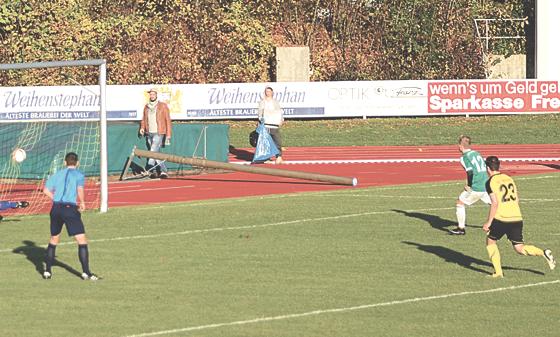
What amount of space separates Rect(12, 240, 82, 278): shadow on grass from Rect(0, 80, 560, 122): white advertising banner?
998 inches

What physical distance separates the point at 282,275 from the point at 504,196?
2.78 m

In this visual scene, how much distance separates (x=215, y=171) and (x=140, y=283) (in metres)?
16.1

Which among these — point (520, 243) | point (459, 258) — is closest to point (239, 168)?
point (459, 258)

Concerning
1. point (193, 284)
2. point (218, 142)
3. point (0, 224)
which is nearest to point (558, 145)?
point (218, 142)

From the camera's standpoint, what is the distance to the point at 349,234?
66.0 feet

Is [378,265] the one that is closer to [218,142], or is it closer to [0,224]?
[0,224]

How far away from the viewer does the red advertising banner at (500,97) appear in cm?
4691

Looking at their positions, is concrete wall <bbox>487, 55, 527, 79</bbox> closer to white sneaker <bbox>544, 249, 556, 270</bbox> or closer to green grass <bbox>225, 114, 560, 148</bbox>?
green grass <bbox>225, 114, 560, 148</bbox>

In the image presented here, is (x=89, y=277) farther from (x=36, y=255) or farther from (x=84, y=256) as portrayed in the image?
(x=36, y=255)

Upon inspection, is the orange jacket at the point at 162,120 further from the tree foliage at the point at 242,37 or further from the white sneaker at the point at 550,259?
the tree foliage at the point at 242,37

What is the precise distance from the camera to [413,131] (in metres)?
44.7

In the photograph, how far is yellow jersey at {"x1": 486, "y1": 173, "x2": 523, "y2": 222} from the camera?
15.5m

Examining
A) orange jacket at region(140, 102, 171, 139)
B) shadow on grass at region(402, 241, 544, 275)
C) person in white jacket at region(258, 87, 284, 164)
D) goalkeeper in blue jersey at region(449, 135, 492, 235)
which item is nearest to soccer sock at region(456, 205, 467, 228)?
goalkeeper in blue jersey at region(449, 135, 492, 235)

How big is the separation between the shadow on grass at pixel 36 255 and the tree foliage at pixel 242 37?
3429cm
